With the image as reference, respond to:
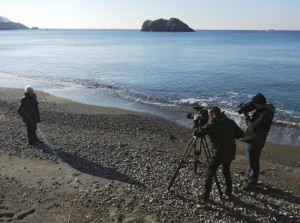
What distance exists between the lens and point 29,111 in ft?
43.9

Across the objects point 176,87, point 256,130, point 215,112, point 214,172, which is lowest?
point 176,87

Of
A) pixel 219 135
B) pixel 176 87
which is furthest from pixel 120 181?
pixel 176 87

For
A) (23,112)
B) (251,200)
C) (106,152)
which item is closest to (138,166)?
(106,152)

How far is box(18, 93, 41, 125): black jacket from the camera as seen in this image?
43.8ft

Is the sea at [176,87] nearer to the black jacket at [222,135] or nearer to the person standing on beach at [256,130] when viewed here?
the person standing on beach at [256,130]

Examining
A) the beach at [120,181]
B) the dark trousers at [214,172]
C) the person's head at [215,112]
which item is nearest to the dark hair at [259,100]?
the person's head at [215,112]

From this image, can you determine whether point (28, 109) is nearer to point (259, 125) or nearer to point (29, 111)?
point (29, 111)

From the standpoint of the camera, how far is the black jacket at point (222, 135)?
332 inches

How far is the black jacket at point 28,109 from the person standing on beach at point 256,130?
7.74 metres

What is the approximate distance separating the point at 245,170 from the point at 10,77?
34.3 m

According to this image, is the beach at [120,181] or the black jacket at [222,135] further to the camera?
the beach at [120,181]

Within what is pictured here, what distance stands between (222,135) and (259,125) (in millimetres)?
1369

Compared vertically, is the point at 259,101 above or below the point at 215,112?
above

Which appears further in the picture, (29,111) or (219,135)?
(29,111)
